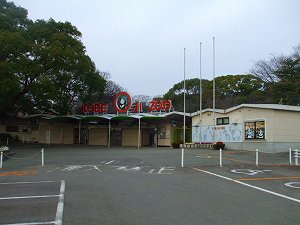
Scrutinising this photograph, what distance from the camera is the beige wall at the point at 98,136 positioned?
46.8 metres

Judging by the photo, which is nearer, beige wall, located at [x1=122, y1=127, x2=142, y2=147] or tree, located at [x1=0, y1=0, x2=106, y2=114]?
tree, located at [x1=0, y1=0, x2=106, y2=114]

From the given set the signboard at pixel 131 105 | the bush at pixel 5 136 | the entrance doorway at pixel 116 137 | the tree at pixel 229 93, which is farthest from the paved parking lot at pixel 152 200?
the tree at pixel 229 93

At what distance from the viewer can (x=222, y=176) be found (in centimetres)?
1430

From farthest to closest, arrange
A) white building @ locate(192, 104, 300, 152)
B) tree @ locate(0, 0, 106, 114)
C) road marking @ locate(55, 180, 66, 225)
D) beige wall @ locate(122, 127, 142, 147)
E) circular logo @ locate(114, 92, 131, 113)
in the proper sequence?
1. beige wall @ locate(122, 127, 142, 147)
2. circular logo @ locate(114, 92, 131, 113)
3. tree @ locate(0, 0, 106, 114)
4. white building @ locate(192, 104, 300, 152)
5. road marking @ locate(55, 180, 66, 225)

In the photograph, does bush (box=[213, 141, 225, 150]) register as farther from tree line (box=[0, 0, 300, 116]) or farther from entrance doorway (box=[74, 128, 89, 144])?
entrance doorway (box=[74, 128, 89, 144])

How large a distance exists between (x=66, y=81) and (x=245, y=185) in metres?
30.7

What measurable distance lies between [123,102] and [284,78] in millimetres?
25119

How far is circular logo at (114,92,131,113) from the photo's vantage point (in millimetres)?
40625

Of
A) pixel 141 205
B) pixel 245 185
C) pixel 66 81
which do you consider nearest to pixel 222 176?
pixel 245 185

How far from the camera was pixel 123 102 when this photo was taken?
135 ft

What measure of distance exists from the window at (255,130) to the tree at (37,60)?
1815cm

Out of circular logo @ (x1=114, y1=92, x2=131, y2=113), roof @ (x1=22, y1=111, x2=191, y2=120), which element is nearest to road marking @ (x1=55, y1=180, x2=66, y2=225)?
roof @ (x1=22, y1=111, x2=191, y2=120)

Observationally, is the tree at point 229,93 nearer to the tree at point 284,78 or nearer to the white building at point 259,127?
the tree at point 284,78

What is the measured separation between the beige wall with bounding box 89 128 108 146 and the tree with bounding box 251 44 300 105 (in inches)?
896
